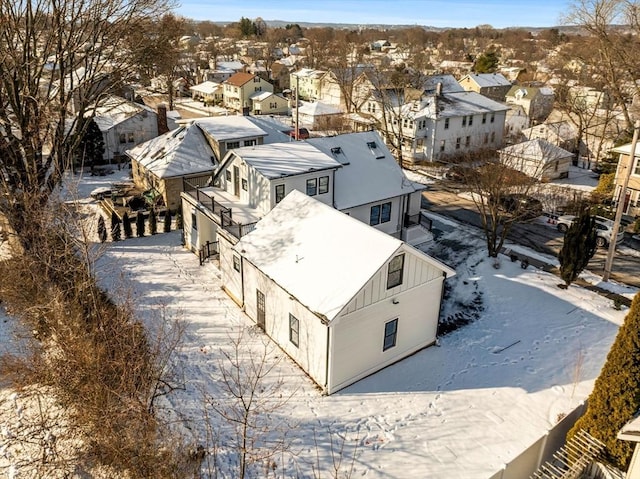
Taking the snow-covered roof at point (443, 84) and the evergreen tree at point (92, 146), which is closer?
the evergreen tree at point (92, 146)

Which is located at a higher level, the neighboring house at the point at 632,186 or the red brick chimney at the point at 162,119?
the red brick chimney at the point at 162,119

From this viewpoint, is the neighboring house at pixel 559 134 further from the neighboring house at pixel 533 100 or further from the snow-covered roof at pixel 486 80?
the snow-covered roof at pixel 486 80

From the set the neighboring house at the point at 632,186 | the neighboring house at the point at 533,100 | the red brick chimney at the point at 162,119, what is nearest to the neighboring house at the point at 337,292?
the neighboring house at the point at 632,186

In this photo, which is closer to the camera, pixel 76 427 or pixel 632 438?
pixel 632 438

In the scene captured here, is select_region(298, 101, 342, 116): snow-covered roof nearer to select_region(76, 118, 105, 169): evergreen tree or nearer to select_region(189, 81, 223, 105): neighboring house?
select_region(189, 81, 223, 105): neighboring house

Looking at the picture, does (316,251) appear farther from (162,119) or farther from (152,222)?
(162,119)

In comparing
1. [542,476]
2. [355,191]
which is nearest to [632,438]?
[542,476]

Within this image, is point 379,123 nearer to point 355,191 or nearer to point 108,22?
point 355,191
